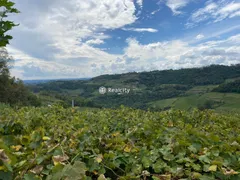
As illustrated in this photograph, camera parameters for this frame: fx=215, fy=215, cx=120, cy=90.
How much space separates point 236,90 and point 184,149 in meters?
101

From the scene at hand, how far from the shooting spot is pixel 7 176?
1.12 metres

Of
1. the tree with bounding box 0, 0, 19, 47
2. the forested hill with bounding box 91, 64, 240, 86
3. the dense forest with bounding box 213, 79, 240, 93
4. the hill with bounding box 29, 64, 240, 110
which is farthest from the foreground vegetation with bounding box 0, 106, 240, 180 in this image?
the forested hill with bounding box 91, 64, 240, 86

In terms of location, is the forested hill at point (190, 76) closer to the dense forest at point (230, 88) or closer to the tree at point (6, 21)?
the dense forest at point (230, 88)

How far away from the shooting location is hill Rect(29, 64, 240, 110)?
307ft

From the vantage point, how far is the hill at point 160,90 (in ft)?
307

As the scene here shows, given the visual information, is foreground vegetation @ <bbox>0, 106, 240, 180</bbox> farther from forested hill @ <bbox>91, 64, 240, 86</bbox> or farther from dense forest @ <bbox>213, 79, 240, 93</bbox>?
forested hill @ <bbox>91, 64, 240, 86</bbox>

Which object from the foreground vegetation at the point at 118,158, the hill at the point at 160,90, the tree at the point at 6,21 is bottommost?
the hill at the point at 160,90

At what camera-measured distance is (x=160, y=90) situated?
134 m

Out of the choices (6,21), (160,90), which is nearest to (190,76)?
(160,90)

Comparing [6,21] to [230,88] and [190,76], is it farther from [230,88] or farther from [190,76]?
[190,76]

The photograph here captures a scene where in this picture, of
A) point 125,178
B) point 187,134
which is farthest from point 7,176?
point 187,134

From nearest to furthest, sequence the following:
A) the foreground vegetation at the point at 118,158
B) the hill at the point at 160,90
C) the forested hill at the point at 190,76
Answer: the foreground vegetation at the point at 118,158 → the hill at the point at 160,90 → the forested hill at the point at 190,76

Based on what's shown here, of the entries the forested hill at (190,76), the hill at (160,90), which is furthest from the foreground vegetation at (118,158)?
the forested hill at (190,76)

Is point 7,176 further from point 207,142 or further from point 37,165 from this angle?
point 207,142
